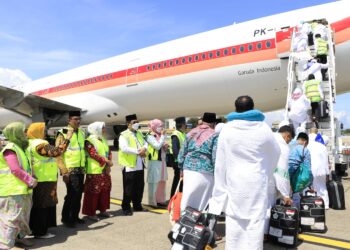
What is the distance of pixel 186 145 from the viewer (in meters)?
4.18

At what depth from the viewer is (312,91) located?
7297 millimetres

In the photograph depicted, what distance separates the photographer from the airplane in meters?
10.1

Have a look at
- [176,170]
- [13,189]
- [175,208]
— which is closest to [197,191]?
[175,208]

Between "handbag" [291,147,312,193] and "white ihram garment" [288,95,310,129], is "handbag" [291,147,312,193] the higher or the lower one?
the lower one

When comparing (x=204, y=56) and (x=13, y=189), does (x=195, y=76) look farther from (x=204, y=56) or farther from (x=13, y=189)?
(x=13, y=189)

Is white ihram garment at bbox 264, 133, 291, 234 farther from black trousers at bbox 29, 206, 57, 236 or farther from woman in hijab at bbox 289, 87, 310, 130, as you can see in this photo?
woman in hijab at bbox 289, 87, 310, 130

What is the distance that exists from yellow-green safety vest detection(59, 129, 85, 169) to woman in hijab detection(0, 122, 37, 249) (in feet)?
3.11

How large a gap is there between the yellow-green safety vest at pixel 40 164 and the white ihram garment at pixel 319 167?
4.34 m

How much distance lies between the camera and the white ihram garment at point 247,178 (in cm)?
295

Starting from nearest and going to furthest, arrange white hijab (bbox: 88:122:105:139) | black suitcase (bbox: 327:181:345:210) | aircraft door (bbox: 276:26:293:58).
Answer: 1. white hijab (bbox: 88:122:105:139)
2. black suitcase (bbox: 327:181:345:210)
3. aircraft door (bbox: 276:26:293:58)

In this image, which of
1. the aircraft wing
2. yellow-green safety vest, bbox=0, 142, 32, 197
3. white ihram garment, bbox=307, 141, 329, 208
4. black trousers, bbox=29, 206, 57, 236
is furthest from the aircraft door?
the aircraft wing

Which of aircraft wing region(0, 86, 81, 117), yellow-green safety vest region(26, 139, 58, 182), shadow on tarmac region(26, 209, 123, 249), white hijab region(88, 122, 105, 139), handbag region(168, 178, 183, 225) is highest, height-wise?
aircraft wing region(0, 86, 81, 117)

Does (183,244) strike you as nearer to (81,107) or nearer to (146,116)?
(146,116)

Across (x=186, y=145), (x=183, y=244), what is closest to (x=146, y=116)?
(x=186, y=145)
